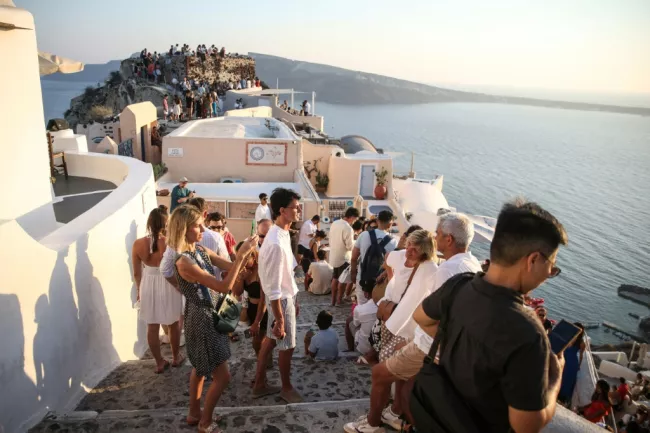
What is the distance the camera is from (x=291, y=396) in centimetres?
388

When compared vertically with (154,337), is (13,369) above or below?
above

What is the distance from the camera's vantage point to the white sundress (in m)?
4.09

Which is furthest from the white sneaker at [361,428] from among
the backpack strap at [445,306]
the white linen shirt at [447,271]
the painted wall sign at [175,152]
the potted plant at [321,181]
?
the potted plant at [321,181]

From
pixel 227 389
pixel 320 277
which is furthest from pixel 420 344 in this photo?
pixel 320 277

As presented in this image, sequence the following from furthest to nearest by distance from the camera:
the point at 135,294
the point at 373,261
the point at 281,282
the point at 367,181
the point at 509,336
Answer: the point at 367,181 < the point at 373,261 < the point at 135,294 < the point at 281,282 < the point at 509,336

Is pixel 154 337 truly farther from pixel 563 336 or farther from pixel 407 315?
pixel 563 336

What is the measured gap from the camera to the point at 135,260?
4160 mm

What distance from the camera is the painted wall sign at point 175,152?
1508 cm

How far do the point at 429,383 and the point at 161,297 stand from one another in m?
2.95

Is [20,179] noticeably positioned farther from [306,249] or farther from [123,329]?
[306,249]

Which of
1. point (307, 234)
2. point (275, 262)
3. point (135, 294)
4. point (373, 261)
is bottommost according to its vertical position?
point (307, 234)

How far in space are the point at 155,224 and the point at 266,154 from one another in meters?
11.7

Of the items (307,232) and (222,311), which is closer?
(222,311)

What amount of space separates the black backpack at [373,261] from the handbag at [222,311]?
8.10 ft
